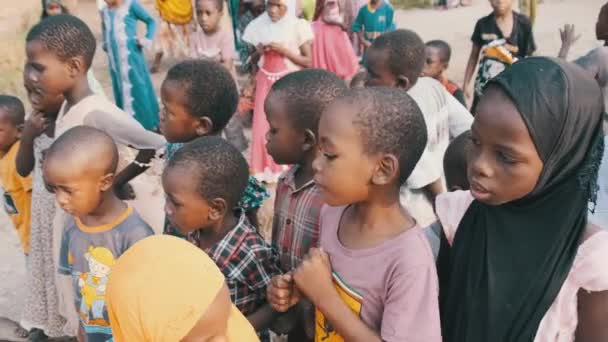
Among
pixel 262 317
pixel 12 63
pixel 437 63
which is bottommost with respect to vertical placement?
pixel 12 63

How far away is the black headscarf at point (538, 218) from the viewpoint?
1348mm

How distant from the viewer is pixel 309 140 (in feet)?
6.91

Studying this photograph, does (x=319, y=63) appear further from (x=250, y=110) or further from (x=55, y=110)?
(x=55, y=110)

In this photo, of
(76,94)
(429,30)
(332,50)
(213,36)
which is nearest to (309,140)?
(76,94)

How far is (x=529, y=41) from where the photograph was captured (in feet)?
15.1

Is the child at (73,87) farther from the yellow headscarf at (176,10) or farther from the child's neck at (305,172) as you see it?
the yellow headscarf at (176,10)

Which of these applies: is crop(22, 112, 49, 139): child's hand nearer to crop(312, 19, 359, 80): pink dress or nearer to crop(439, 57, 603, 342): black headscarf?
crop(439, 57, 603, 342): black headscarf

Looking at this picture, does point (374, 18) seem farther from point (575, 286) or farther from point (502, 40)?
point (575, 286)

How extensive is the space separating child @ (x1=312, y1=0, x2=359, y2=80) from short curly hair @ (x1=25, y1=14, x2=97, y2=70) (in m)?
3.40

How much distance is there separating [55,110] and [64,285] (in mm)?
790

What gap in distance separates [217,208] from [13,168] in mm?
1563

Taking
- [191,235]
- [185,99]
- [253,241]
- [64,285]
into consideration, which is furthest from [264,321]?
[64,285]

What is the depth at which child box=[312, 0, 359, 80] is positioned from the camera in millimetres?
5879

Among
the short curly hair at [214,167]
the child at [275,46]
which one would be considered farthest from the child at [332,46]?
the short curly hair at [214,167]
